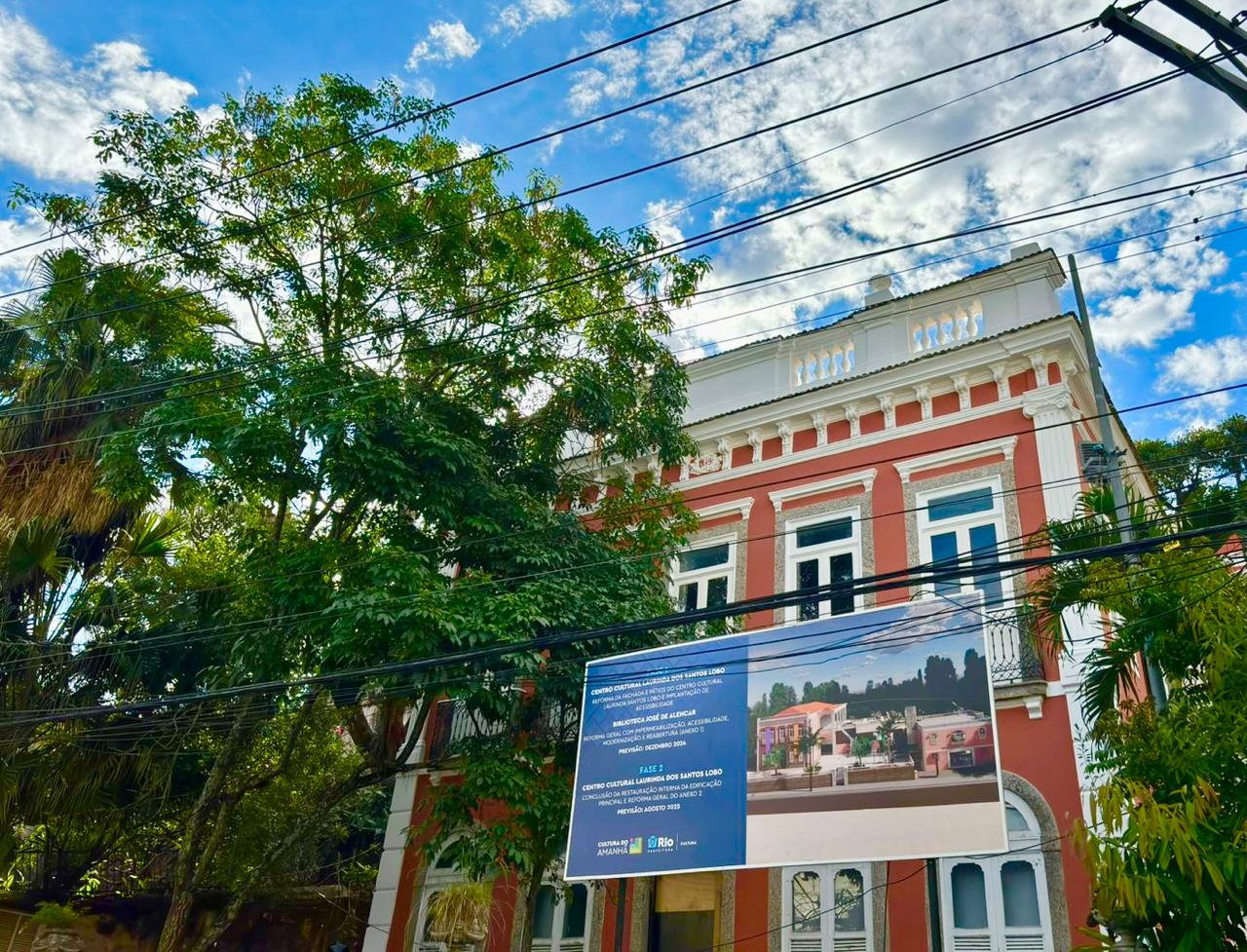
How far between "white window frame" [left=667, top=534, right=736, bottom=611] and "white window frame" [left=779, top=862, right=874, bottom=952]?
396cm

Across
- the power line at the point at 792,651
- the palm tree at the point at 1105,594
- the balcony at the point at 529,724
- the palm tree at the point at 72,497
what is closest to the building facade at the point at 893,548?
the power line at the point at 792,651

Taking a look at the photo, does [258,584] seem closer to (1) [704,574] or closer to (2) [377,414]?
(2) [377,414]

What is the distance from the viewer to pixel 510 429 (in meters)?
14.3

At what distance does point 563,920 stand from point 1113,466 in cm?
890

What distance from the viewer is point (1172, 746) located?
669 cm

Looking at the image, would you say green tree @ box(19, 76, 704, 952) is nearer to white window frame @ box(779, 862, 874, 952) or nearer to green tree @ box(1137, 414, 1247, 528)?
white window frame @ box(779, 862, 874, 952)

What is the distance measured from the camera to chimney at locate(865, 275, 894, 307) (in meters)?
14.8

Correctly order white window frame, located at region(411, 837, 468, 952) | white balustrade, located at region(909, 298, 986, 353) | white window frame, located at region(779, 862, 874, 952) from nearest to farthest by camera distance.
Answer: white window frame, located at region(779, 862, 874, 952), white balustrade, located at region(909, 298, 986, 353), white window frame, located at region(411, 837, 468, 952)

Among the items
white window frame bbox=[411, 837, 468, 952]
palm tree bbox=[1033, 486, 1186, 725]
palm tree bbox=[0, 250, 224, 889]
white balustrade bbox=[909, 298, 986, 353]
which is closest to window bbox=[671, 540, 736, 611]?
white balustrade bbox=[909, 298, 986, 353]

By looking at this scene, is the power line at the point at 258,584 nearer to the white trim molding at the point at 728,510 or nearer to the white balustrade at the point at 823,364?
the white trim molding at the point at 728,510

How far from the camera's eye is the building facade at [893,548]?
1016cm

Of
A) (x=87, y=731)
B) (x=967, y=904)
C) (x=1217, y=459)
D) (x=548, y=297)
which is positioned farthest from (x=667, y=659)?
(x=1217, y=459)

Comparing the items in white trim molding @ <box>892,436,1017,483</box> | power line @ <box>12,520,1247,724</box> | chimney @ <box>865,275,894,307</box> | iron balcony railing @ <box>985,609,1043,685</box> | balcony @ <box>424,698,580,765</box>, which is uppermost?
chimney @ <box>865,275,894,307</box>

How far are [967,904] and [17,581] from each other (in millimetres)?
A: 12597
